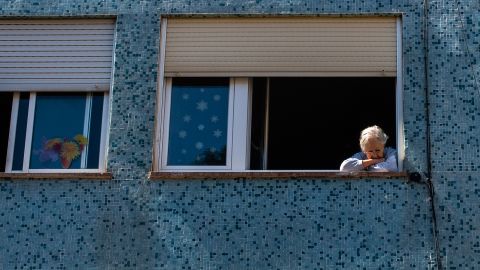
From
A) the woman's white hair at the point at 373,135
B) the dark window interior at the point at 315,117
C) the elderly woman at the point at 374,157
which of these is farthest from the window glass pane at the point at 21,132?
the woman's white hair at the point at 373,135

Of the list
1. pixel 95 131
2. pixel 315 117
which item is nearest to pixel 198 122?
pixel 95 131

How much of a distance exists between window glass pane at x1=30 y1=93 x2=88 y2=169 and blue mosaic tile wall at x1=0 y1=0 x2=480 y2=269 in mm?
401

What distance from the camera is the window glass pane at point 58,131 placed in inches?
351

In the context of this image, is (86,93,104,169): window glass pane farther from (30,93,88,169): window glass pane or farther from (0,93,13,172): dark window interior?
(0,93,13,172): dark window interior

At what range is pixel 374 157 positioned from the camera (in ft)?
27.6

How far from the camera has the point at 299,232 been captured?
820cm

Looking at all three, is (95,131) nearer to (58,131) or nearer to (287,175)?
(58,131)

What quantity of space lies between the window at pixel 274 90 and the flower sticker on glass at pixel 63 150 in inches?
31.8

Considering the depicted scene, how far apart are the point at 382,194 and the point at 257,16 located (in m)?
2.06

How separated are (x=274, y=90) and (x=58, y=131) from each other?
83.0 inches

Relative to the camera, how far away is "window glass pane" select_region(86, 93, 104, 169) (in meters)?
8.88

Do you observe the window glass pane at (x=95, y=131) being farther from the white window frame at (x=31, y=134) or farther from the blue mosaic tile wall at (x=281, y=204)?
the blue mosaic tile wall at (x=281, y=204)

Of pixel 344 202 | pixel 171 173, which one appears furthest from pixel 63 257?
pixel 344 202

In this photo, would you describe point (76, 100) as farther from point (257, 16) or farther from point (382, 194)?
point (382, 194)
